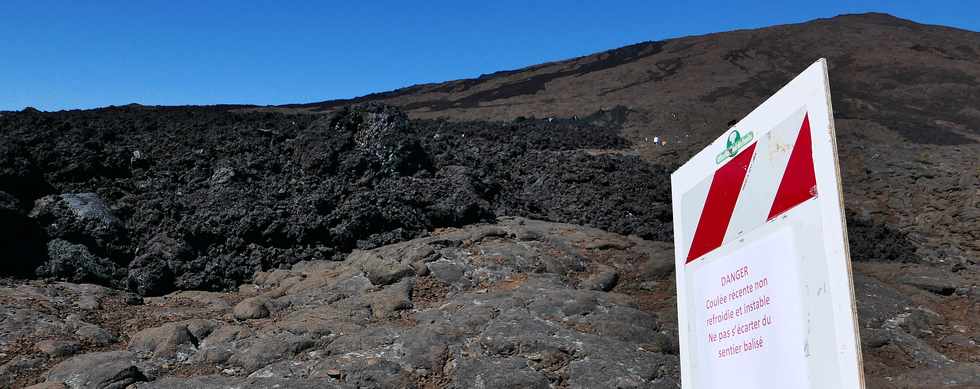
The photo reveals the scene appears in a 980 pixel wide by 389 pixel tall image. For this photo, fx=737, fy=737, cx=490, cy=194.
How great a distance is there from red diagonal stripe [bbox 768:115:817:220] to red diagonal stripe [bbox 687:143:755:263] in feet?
0.69

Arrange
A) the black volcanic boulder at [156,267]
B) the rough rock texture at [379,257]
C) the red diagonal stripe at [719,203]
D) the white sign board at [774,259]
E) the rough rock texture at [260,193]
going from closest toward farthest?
the white sign board at [774,259]
the red diagonal stripe at [719,203]
the rough rock texture at [379,257]
the black volcanic boulder at [156,267]
the rough rock texture at [260,193]

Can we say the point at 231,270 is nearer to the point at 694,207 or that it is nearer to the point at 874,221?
the point at 694,207

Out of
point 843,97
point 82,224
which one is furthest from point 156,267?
point 843,97

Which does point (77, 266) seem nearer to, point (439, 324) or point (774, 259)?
point (439, 324)

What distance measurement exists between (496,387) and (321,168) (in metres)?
4.93

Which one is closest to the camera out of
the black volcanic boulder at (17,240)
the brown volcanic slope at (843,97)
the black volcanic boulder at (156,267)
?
the black volcanic boulder at (17,240)

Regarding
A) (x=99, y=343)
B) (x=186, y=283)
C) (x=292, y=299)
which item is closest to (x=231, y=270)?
(x=186, y=283)

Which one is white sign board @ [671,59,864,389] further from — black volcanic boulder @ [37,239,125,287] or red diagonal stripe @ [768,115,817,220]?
black volcanic boulder @ [37,239,125,287]

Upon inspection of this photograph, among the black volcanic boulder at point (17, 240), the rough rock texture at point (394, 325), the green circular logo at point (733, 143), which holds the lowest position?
the rough rock texture at point (394, 325)

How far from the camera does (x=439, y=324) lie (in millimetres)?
5617

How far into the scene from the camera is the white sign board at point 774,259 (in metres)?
1.50

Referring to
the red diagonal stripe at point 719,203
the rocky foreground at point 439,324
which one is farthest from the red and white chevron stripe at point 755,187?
the rocky foreground at point 439,324

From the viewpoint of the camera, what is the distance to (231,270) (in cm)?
736

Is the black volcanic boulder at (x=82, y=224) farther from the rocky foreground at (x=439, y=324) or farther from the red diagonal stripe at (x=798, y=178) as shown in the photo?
the red diagonal stripe at (x=798, y=178)
